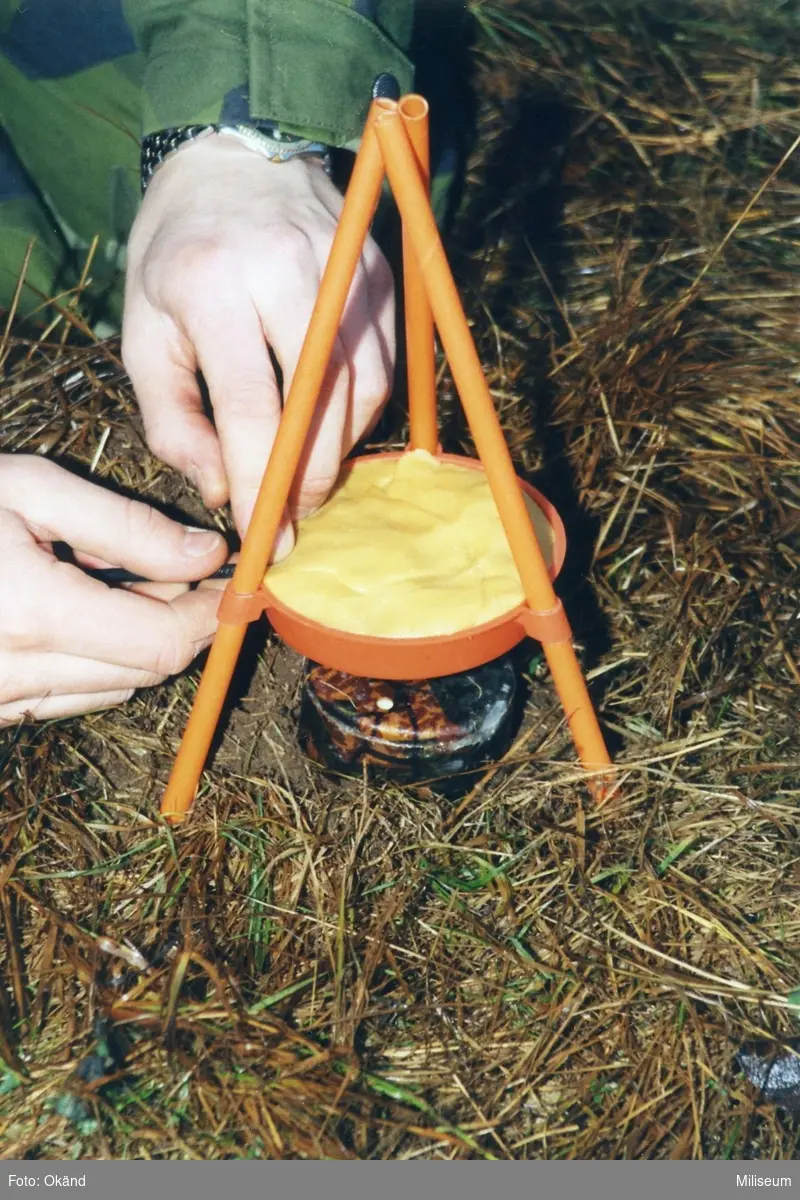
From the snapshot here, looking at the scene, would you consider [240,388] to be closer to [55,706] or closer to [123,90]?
[55,706]

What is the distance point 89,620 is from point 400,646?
13.5 inches

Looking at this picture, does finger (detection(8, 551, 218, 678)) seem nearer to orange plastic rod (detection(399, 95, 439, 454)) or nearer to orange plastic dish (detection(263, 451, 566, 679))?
orange plastic dish (detection(263, 451, 566, 679))

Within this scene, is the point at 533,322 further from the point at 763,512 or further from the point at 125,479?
the point at 125,479

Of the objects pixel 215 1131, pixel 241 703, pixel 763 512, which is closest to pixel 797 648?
pixel 763 512

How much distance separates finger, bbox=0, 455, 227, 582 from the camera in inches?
47.5

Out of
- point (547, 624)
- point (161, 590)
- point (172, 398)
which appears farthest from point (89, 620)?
point (547, 624)

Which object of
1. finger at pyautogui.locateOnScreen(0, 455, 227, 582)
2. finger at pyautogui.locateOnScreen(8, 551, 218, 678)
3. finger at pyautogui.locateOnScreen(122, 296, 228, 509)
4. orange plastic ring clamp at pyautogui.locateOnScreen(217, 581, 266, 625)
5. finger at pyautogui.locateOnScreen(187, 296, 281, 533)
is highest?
finger at pyautogui.locateOnScreen(187, 296, 281, 533)

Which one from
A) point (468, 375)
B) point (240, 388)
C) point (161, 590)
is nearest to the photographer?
point (468, 375)

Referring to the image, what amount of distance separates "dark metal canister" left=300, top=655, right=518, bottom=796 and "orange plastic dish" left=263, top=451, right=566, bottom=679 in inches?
5.9

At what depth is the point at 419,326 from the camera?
1107 mm

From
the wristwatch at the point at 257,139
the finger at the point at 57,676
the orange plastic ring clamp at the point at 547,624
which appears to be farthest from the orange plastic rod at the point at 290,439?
the wristwatch at the point at 257,139

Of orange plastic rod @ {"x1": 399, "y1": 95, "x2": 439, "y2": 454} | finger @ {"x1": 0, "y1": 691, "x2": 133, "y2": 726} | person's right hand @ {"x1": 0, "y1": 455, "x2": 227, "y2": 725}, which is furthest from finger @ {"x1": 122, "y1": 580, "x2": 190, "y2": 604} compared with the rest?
orange plastic rod @ {"x1": 399, "y1": 95, "x2": 439, "y2": 454}

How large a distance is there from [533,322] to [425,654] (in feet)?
2.70

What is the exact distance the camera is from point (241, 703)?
1366 mm
